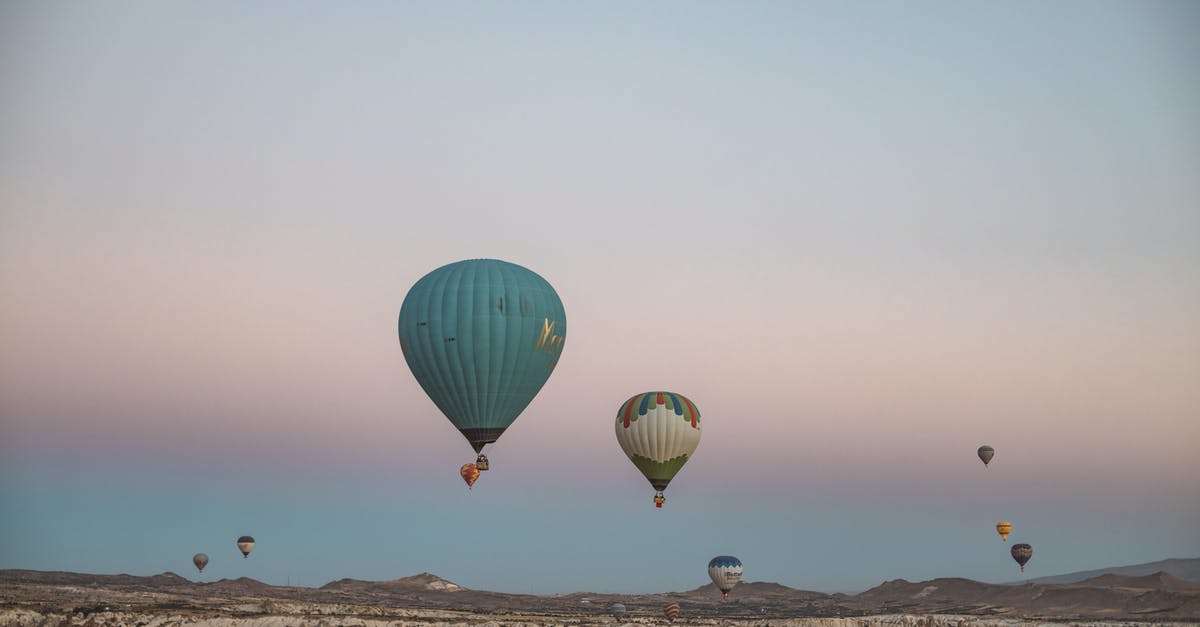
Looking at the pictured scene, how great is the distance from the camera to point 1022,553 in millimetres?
137500

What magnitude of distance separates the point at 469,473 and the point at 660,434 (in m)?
15.5

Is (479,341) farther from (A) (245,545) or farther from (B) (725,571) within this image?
(A) (245,545)

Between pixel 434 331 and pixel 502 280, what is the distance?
232 inches

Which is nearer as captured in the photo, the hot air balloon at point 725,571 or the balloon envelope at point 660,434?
the balloon envelope at point 660,434

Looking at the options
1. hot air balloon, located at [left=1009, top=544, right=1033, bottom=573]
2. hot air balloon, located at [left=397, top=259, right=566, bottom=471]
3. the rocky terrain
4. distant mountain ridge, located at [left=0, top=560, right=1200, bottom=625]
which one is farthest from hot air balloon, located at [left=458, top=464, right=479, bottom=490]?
hot air balloon, located at [left=1009, top=544, right=1033, bottom=573]

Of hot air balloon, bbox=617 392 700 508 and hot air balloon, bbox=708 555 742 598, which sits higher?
hot air balloon, bbox=617 392 700 508

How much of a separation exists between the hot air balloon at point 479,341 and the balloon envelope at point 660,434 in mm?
13306

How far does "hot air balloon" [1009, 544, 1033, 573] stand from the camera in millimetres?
137125

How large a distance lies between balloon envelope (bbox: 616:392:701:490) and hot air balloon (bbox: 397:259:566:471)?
13306 mm

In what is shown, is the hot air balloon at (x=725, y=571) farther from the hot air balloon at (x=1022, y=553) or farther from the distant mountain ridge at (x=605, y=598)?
the hot air balloon at (x=1022, y=553)

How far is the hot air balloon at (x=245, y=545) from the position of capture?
5290 inches

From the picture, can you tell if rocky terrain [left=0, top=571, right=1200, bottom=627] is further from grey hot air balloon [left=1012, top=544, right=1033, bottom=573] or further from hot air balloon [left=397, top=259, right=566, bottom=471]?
hot air balloon [left=397, top=259, right=566, bottom=471]

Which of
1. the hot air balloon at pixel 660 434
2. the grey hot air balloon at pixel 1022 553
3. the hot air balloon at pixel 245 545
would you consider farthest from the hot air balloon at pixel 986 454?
the hot air balloon at pixel 245 545

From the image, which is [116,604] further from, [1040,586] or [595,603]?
[1040,586]
